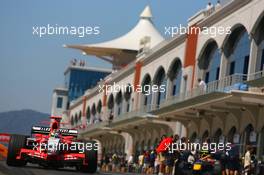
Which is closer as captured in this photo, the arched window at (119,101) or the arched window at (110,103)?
the arched window at (119,101)

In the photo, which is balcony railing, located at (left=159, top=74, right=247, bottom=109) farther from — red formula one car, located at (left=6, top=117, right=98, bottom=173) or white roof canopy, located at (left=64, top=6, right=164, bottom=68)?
white roof canopy, located at (left=64, top=6, right=164, bottom=68)

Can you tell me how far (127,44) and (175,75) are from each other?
1614 inches

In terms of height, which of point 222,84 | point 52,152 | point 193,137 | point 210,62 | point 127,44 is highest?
point 127,44

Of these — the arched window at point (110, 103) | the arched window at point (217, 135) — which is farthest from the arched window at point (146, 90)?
the arched window at point (217, 135)

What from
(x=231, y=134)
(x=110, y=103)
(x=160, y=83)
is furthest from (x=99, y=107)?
(x=231, y=134)

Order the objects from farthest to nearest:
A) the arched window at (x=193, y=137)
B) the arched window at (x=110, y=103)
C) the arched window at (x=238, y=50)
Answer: the arched window at (x=110, y=103), the arched window at (x=193, y=137), the arched window at (x=238, y=50)

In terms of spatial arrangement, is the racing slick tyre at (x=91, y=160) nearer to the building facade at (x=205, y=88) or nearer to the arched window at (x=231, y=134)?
the building facade at (x=205, y=88)

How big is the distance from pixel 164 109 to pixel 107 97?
33.9m

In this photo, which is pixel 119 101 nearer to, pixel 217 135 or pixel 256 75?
pixel 217 135

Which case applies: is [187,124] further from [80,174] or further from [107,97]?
[107,97]

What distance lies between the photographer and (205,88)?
129 feet

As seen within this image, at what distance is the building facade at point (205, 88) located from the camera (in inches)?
1400

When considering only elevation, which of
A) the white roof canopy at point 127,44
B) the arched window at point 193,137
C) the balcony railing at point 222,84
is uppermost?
the white roof canopy at point 127,44

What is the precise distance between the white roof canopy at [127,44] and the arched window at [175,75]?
126ft
